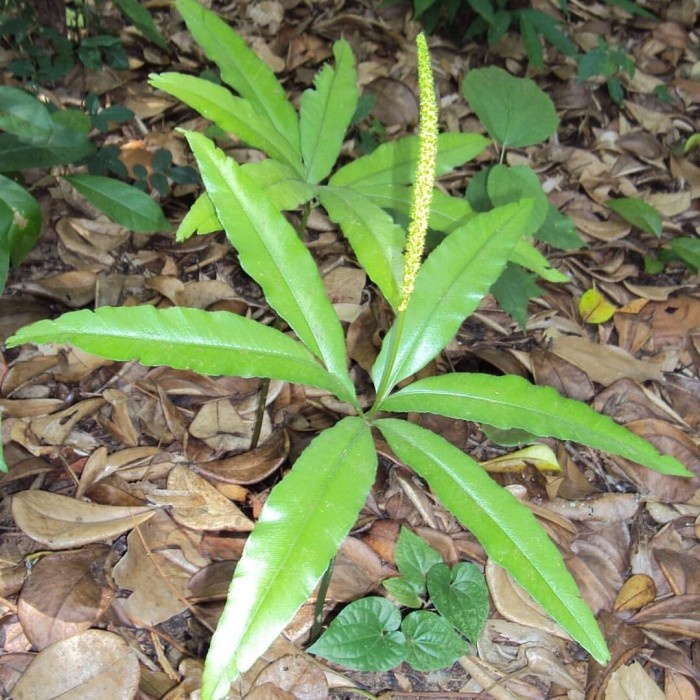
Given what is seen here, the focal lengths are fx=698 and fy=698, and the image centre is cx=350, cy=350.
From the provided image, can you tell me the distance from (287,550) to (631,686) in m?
→ 1.07

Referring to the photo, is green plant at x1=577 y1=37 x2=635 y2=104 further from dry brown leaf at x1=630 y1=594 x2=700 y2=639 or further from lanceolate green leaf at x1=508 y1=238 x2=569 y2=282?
dry brown leaf at x1=630 y1=594 x2=700 y2=639

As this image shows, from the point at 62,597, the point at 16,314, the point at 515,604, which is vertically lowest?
the point at 515,604

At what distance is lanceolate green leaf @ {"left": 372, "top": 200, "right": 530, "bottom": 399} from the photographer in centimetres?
157

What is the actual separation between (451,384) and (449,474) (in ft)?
0.75

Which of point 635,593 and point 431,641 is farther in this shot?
point 635,593

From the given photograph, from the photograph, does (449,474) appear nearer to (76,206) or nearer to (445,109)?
(76,206)

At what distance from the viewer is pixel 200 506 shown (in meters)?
1.85

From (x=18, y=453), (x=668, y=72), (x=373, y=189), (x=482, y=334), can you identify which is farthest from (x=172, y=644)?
(x=668, y=72)

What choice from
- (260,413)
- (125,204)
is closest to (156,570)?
(260,413)

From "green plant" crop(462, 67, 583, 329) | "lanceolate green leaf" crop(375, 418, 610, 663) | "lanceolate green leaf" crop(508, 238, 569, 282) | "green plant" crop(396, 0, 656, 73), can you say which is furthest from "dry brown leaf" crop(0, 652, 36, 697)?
"green plant" crop(396, 0, 656, 73)

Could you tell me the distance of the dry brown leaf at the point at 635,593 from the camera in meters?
1.86

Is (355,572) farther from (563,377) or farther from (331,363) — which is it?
(563,377)

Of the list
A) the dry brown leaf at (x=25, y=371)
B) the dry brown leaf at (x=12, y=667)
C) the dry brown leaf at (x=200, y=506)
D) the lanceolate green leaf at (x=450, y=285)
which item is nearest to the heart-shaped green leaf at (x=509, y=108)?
the lanceolate green leaf at (x=450, y=285)

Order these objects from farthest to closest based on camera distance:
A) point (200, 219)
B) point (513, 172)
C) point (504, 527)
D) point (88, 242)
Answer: point (88, 242) → point (513, 172) → point (200, 219) → point (504, 527)
